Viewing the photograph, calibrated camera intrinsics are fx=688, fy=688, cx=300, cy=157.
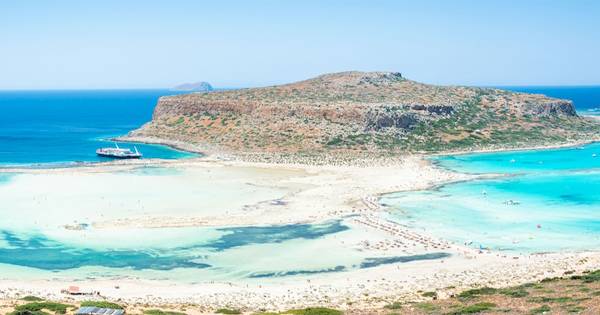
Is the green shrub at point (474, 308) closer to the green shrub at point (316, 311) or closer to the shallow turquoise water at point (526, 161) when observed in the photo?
the green shrub at point (316, 311)

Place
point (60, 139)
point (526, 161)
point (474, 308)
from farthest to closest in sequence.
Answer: point (60, 139) < point (526, 161) < point (474, 308)

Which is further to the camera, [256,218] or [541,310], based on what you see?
[256,218]

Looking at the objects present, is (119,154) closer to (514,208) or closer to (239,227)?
(239,227)

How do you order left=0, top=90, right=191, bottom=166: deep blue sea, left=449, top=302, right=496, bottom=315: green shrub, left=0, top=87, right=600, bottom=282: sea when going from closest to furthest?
1. left=449, top=302, right=496, bottom=315: green shrub
2. left=0, top=87, right=600, bottom=282: sea
3. left=0, top=90, right=191, bottom=166: deep blue sea

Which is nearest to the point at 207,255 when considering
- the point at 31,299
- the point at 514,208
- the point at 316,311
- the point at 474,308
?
the point at 31,299

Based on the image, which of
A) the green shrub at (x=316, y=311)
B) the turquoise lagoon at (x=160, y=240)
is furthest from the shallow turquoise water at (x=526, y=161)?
the green shrub at (x=316, y=311)

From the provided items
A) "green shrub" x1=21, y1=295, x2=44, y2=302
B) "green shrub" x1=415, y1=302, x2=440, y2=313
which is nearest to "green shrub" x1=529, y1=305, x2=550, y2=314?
"green shrub" x1=415, y1=302, x2=440, y2=313

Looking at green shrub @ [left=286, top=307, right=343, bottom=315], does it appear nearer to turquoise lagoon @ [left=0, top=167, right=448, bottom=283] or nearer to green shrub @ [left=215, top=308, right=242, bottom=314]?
green shrub @ [left=215, top=308, right=242, bottom=314]
